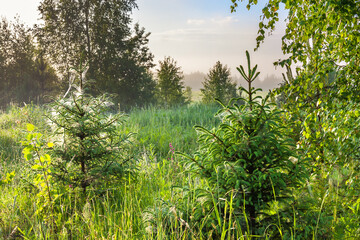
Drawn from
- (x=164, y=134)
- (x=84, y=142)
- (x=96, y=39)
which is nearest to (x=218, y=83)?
(x=96, y=39)

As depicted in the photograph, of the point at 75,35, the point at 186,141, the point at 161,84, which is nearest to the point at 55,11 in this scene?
the point at 75,35

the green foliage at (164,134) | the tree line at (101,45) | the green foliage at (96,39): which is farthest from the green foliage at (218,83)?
the green foliage at (164,134)

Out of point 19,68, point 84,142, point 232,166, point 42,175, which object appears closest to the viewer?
point 232,166

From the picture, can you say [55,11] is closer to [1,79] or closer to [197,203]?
[1,79]

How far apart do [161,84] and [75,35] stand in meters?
9.47

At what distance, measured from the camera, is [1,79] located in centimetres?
3156

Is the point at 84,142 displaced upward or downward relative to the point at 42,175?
upward

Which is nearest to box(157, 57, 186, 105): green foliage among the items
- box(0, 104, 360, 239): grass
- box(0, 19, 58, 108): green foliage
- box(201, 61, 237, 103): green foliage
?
box(201, 61, 237, 103): green foliage

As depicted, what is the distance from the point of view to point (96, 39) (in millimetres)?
22922

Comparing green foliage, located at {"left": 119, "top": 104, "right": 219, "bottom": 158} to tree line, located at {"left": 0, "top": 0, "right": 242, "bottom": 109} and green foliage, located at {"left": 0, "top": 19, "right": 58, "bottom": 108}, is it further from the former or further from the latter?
green foliage, located at {"left": 0, "top": 19, "right": 58, "bottom": 108}

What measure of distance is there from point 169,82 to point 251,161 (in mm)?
26530

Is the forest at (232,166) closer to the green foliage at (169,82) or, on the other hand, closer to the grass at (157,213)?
the grass at (157,213)

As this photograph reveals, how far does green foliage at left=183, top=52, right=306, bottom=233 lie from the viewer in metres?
2.10

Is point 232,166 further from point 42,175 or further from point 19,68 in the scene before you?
point 19,68
